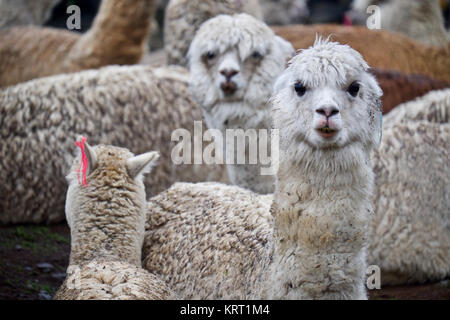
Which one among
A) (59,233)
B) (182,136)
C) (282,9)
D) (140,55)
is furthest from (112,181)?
(282,9)

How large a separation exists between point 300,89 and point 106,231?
1190 millimetres

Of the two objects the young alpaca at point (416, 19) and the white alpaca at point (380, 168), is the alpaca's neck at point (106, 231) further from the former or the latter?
the young alpaca at point (416, 19)

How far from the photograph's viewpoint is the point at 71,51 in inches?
279

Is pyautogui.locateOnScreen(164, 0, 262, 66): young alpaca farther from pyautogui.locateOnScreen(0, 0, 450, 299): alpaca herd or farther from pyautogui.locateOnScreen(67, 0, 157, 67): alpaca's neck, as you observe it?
pyautogui.locateOnScreen(67, 0, 157, 67): alpaca's neck

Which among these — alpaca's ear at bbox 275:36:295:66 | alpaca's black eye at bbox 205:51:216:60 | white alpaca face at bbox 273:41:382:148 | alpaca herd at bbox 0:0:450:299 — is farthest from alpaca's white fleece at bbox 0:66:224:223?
white alpaca face at bbox 273:41:382:148

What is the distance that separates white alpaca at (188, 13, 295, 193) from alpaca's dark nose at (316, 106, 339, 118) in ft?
5.79

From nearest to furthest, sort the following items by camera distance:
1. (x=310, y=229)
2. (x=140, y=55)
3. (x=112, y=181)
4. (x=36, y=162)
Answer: (x=310, y=229)
(x=112, y=181)
(x=36, y=162)
(x=140, y=55)

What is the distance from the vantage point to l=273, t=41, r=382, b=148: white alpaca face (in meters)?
2.68

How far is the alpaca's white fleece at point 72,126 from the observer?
509 centimetres

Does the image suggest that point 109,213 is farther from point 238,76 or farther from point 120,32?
point 120,32

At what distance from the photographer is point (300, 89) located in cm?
284

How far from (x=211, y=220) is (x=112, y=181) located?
20.0 inches
